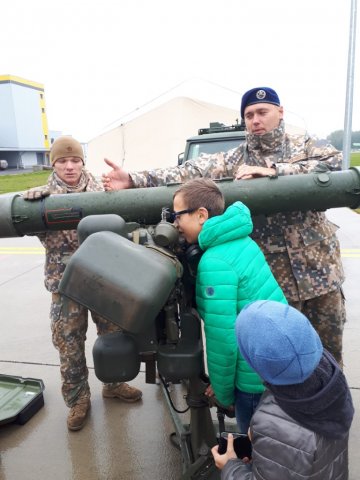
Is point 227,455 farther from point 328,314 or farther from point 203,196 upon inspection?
point 328,314

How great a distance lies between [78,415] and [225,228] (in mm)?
1602

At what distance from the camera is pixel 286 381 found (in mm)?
1028

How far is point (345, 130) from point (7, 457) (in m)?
8.84

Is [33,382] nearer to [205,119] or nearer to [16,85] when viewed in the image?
[205,119]

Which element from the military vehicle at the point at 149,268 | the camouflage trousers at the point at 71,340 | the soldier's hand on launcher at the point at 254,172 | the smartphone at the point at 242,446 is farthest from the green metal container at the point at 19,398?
the soldier's hand on launcher at the point at 254,172

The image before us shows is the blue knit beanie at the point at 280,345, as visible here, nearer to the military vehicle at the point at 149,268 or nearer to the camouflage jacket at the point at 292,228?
the military vehicle at the point at 149,268

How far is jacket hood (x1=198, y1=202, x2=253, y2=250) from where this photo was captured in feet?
4.58

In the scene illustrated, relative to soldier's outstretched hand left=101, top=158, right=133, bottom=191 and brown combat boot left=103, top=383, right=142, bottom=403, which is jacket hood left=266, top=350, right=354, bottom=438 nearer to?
soldier's outstretched hand left=101, top=158, right=133, bottom=191

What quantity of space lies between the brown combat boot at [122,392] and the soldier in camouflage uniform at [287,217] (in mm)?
1204

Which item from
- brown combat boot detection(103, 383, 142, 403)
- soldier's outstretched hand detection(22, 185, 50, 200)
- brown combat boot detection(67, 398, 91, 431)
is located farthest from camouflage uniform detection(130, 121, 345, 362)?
brown combat boot detection(67, 398, 91, 431)

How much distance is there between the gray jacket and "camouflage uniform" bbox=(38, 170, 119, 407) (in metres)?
1.32

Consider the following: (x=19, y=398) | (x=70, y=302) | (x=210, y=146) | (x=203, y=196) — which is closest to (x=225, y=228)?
(x=203, y=196)

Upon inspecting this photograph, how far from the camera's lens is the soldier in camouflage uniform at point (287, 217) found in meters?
1.94

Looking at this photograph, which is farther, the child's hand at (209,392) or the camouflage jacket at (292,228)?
the camouflage jacket at (292,228)
